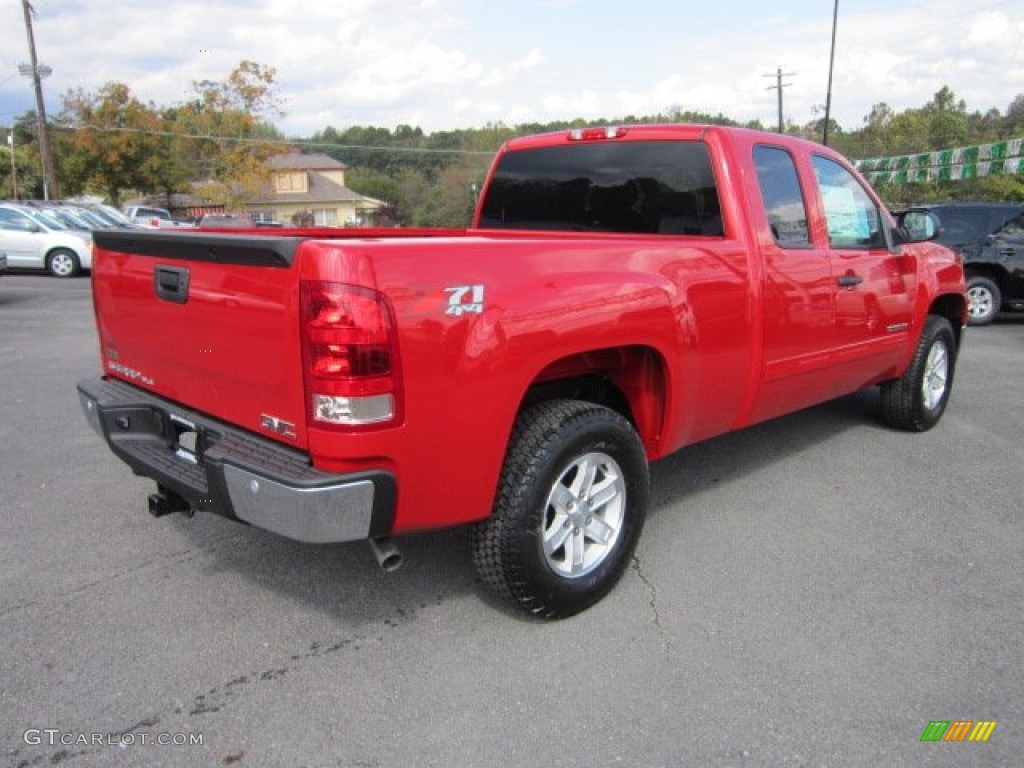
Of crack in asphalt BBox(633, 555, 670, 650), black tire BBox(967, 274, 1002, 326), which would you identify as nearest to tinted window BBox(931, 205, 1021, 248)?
black tire BBox(967, 274, 1002, 326)

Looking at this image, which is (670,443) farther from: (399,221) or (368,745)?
(399,221)

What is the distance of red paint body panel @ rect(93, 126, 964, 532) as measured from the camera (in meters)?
2.48

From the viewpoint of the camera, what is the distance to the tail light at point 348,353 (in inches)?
93.0

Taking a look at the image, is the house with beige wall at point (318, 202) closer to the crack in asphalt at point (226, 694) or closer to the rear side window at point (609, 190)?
the rear side window at point (609, 190)

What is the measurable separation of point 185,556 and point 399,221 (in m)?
81.0

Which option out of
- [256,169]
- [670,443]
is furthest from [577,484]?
[256,169]

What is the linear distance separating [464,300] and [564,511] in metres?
1.01

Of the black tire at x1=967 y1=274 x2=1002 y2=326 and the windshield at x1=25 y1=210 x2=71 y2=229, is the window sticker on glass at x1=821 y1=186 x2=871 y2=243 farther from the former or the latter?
the windshield at x1=25 y1=210 x2=71 y2=229

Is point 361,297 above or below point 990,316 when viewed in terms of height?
above

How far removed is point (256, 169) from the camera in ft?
123

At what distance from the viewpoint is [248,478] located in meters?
2.53

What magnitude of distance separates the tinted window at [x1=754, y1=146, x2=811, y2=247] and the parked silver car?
56.5ft

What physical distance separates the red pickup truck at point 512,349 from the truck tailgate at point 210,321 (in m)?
0.01

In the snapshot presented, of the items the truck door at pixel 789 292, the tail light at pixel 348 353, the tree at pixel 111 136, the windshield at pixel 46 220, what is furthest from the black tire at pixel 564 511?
the tree at pixel 111 136
